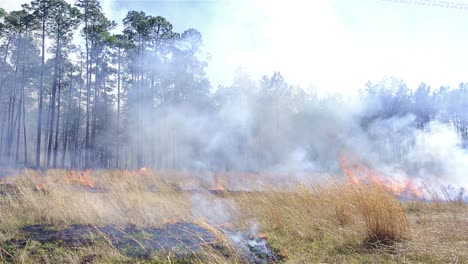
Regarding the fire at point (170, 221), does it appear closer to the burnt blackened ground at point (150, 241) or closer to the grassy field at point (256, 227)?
the grassy field at point (256, 227)

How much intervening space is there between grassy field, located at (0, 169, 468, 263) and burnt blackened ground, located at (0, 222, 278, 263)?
26 mm

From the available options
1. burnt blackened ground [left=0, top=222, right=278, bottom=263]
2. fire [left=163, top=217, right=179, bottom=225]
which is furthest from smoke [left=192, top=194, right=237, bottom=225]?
burnt blackened ground [left=0, top=222, right=278, bottom=263]

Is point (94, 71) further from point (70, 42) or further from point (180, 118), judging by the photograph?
point (180, 118)

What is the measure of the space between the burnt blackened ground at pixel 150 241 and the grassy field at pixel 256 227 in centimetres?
3

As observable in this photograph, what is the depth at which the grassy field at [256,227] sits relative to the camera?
11.7 feet

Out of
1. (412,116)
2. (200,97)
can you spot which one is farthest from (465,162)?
(200,97)

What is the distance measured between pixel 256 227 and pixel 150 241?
1.94 m

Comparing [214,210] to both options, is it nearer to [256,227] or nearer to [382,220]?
[256,227]

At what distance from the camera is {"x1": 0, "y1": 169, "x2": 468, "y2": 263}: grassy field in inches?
140

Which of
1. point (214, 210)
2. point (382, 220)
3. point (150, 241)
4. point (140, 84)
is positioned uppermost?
point (140, 84)

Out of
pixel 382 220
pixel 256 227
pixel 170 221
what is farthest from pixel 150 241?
pixel 382 220

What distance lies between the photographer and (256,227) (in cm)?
530

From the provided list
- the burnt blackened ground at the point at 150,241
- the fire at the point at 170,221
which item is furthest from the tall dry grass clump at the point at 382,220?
the fire at the point at 170,221

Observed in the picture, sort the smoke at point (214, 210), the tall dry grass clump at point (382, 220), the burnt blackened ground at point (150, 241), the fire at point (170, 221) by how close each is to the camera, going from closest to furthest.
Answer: the burnt blackened ground at point (150, 241)
the tall dry grass clump at point (382, 220)
the fire at point (170, 221)
the smoke at point (214, 210)
